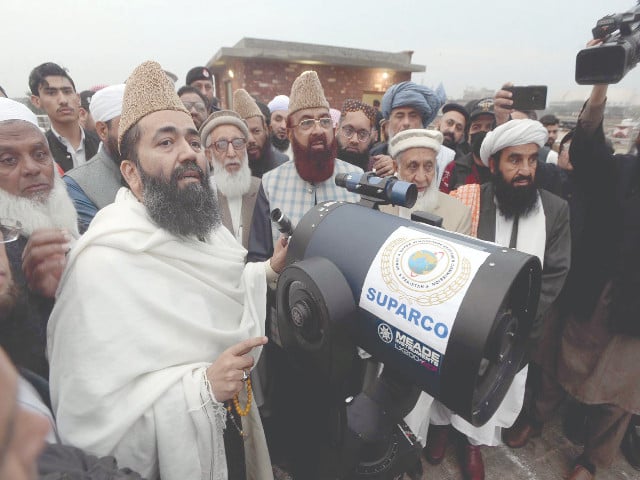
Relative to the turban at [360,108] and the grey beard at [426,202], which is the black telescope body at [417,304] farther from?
the turban at [360,108]

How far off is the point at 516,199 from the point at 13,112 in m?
2.74

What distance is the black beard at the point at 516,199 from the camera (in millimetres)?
2229

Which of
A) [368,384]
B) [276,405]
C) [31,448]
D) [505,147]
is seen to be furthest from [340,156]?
[31,448]

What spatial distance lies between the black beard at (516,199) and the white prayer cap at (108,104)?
2.52 meters

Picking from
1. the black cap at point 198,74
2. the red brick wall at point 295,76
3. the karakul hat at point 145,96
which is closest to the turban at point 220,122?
the karakul hat at point 145,96

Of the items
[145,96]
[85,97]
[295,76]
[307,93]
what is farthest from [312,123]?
[295,76]

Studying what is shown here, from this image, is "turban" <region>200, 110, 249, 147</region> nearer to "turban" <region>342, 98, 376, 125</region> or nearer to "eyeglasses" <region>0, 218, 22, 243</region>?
"turban" <region>342, 98, 376, 125</region>

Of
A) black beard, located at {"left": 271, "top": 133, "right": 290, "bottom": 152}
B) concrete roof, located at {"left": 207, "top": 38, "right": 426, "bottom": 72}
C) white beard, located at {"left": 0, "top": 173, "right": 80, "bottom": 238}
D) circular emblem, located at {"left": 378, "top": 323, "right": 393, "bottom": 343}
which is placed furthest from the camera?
concrete roof, located at {"left": 207, "top": 38, "right": 426, "bottom": 72}

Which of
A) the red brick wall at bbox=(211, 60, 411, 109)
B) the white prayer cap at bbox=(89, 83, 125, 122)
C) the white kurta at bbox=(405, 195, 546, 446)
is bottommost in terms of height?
the white kurta at bbox=(405, 195, 546, 446)

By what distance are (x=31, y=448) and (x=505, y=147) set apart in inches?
103

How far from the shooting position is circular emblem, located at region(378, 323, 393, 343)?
3.05 ft

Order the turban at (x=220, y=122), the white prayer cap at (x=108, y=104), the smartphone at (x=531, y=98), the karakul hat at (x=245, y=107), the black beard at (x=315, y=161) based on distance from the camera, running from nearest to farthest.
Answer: the white prayer cap at (x=108, y=104) < the black beard at (x=315, y=161) < the turban at (x=220, y=122) < the smartphone at (x=531, y=98) < the karakul hat at (x=245, y=107)

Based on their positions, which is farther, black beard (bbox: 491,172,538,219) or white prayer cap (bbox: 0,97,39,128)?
black beard (bbox: 491,172,538,219)

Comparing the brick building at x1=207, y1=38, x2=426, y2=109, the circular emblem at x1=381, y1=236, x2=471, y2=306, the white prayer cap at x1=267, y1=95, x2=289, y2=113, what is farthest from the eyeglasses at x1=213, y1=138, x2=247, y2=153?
the brick building at x1=207, y1=38, x2=426, y2=109
